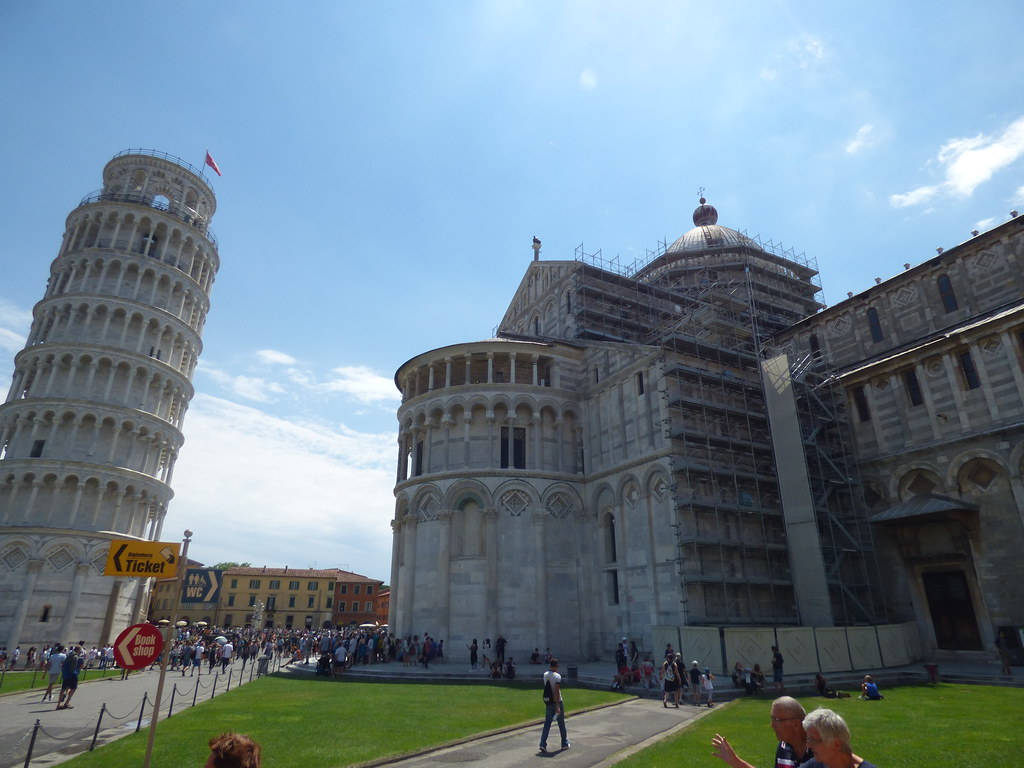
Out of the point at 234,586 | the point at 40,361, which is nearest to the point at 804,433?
the point at 40,361

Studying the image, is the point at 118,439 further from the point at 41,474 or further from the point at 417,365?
the point at 417,365

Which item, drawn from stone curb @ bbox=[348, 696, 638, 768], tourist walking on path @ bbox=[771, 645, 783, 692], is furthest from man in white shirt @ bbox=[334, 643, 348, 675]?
tourist walking on path @ bbox=[771, 645, 783, 692]

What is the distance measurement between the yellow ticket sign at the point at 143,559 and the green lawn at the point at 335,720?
366 centimetres

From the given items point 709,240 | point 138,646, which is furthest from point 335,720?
point 709,240

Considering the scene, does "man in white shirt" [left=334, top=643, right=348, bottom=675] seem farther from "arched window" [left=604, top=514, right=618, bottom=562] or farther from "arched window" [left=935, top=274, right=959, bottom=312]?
"arched window" [left=935, top=274, right=959, bottom=312]

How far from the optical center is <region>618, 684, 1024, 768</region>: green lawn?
10.9m

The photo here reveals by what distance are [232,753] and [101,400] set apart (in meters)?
47.4

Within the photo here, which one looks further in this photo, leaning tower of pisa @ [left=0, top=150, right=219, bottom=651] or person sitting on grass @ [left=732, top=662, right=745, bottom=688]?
leaning tower of pisa @ [left=0, top=150, right=219, bottom=651]

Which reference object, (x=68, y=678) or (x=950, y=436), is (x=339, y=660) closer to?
(x=68, y=678)

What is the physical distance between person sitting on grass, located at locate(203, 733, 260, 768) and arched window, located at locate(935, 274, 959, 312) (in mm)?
38636

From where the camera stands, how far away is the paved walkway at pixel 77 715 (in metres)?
13.1

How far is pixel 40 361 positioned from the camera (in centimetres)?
4381

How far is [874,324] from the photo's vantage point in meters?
36.3

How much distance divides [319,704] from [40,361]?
3945 centimetres
